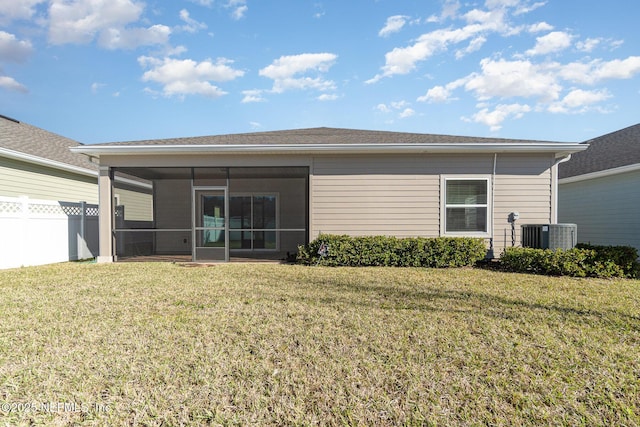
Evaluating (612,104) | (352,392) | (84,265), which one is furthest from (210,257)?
(612,104)

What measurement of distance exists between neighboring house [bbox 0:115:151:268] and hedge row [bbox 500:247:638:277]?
422 inches

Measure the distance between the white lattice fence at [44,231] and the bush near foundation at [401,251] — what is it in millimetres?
6490

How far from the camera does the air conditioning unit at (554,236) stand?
6.77m

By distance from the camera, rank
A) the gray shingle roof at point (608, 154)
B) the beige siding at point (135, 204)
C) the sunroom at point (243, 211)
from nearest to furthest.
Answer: the gray shingle roof at point (608, 154) → the beige siding at point (135, 204) → the sunroom at point (243, 211)

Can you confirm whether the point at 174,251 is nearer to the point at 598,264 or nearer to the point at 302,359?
the point at 302,359

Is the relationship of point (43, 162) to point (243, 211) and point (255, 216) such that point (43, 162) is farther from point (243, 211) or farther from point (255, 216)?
point (255, 216)

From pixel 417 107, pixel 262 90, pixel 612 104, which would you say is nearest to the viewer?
pixel 612 104

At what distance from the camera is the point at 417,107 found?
12.1 metres

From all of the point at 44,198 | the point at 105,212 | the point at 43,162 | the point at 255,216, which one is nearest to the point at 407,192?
the point at 255,216

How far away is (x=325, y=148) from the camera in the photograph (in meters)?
7.54

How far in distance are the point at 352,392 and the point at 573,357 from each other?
1950 millimetres

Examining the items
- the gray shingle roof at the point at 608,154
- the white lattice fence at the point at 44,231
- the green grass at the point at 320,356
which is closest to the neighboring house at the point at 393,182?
the white lattice fence at the point at 44,231

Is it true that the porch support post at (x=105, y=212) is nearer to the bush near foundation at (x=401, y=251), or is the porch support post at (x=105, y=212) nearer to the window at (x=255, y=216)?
the window at (x=255, y=216)

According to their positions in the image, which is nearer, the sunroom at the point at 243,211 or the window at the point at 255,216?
the sunroom at the point at 243,211
